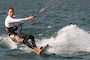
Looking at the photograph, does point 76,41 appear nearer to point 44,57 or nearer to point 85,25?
point 44,57

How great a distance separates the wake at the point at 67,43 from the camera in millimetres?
15438

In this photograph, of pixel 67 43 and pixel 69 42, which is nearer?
pixel 67 43

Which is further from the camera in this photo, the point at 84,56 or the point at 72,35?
the point at 72,35

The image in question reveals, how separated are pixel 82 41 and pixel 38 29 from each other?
17.2ft

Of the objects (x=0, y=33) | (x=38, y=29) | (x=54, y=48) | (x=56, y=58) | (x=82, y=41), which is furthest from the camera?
(x=38, y=29)

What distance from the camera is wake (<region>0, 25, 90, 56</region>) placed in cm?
1544

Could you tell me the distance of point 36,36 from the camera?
62.1ft

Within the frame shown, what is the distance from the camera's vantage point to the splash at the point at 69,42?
15.5 meters

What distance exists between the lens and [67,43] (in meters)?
16.5

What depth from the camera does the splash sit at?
1547 cm

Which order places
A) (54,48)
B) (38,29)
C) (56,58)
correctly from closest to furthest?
(56,58) → (54,48) → (38,29)

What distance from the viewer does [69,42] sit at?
1656 centimetres

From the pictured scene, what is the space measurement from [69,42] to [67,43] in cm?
16

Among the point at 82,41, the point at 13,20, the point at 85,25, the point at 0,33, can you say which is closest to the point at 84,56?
the point at 82,41
